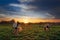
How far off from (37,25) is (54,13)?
345 mm

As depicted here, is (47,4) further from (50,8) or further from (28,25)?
(28,25)

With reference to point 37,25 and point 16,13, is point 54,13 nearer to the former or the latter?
point 37,25

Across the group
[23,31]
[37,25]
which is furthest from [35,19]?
[23,31]

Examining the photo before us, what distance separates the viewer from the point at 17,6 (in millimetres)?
1981

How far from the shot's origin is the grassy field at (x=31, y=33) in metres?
1.94

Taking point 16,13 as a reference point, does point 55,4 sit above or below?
above

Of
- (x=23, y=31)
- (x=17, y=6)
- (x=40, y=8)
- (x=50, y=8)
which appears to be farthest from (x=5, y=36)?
(x=50, y=8)

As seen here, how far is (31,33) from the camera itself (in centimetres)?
196

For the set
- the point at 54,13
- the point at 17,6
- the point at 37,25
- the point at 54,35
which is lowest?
the point at 54,35

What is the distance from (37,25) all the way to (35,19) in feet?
0.37

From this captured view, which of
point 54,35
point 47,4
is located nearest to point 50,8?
point 47,4

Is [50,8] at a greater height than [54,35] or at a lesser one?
greater

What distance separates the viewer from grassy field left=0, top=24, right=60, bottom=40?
76.5 inches

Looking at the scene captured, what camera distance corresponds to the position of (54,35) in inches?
76.7
